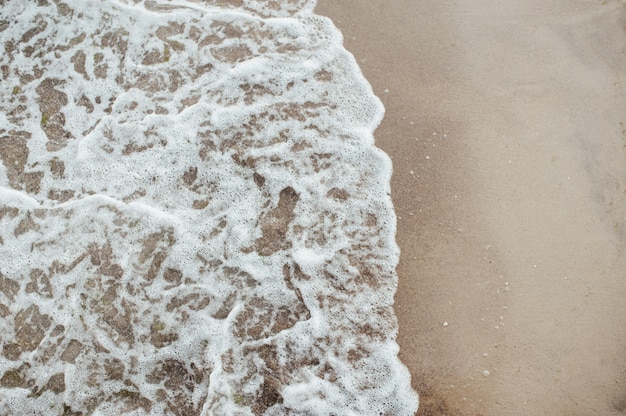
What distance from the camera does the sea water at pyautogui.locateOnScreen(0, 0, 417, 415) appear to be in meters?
3.09

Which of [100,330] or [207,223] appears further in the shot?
[207,223]

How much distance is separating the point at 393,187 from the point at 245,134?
1.20 metres

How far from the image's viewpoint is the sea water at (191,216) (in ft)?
10.1

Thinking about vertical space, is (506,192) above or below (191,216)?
above

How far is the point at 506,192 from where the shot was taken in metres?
3.37

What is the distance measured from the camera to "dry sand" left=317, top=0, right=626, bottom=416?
120 inches

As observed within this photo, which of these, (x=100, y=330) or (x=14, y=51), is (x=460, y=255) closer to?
(x=100, y=330)

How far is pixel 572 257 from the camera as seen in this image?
3244mm

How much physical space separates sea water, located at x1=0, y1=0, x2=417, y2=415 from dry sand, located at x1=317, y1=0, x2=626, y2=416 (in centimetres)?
24

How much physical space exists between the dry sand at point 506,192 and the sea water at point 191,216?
0.24 m

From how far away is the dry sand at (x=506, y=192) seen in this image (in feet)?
10.0

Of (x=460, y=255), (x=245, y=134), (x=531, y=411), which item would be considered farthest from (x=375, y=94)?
(x=531, y=411)

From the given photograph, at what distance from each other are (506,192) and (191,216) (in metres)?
2.28

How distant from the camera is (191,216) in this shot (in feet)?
11.3
